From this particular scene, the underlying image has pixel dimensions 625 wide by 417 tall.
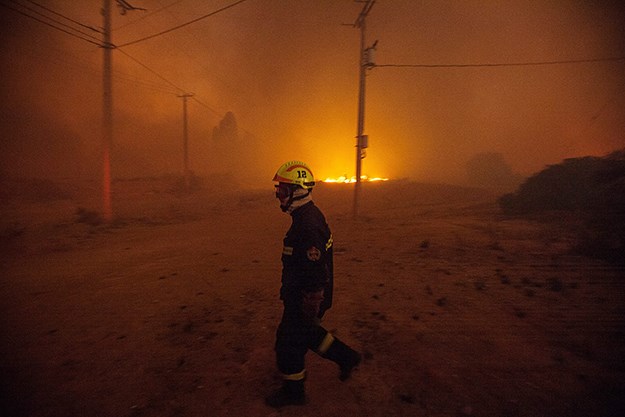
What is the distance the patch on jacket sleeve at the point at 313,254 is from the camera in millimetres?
2621

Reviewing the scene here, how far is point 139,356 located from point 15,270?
563cm

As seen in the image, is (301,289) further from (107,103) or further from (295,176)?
(107,103)

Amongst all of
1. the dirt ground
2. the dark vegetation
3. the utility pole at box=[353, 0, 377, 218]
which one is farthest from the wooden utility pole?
the dark vegetation

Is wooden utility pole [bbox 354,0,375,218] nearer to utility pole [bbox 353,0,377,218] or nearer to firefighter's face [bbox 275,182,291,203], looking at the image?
utility pole [bbox 353,0,377,218]

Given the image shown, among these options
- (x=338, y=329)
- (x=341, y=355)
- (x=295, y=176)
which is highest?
(x=295, y=176)

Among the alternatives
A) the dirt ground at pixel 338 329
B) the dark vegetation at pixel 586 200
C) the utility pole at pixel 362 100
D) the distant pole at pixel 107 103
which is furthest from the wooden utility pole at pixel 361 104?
the distant pole at pixel 107 103

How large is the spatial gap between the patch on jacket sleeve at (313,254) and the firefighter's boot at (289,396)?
3.76 ft

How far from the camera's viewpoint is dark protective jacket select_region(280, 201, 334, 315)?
→ 2641mm

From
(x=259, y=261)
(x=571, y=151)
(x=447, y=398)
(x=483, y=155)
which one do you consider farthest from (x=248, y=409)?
(x=571, y=151)

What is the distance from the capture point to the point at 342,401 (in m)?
3.04

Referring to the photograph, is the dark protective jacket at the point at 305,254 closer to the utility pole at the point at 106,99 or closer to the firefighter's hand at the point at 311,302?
the firefighter's hand at the point at 311,302

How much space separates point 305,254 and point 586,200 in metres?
13.9

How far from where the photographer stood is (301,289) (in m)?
2.74

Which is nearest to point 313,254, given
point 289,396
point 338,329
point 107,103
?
point 289,396
